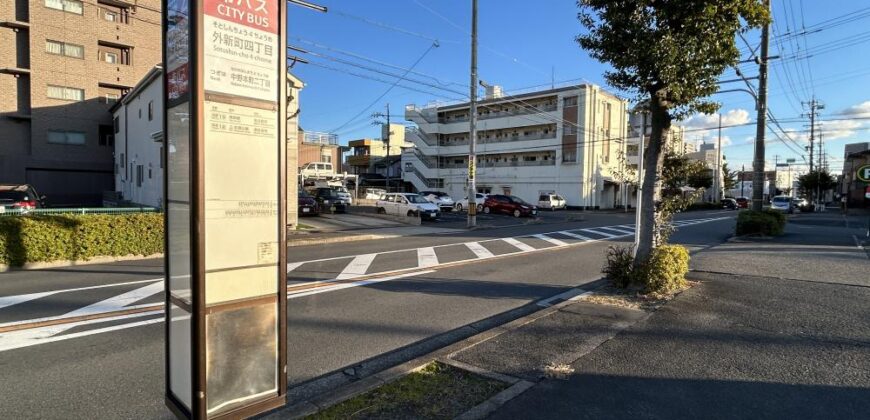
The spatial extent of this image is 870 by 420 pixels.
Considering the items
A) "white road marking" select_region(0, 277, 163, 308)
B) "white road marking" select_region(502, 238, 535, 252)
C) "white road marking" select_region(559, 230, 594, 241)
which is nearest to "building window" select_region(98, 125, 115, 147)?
"white road marking" select_region(0, 277, 163, 308)

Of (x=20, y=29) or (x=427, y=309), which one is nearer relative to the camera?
(x=427, y=309)

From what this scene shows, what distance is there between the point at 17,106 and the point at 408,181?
43542 mm

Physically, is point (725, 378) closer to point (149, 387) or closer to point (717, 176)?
point (149, 387)

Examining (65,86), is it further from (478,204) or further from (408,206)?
(478,204)

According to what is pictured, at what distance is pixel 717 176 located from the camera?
222 feet

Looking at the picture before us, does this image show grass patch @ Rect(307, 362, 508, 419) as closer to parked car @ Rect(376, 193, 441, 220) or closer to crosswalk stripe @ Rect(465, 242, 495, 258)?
crosswalk stripe @ Rect(465, 242, 495, 258)

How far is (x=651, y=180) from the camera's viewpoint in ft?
24.5

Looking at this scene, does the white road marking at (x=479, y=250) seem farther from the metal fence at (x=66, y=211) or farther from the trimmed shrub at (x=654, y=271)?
the metal fence at (x=66, y=211)

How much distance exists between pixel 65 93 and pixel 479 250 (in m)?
33.5

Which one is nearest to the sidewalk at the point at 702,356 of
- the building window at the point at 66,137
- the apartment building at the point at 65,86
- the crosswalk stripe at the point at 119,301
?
the crosswalk stripe at the point at 119,301

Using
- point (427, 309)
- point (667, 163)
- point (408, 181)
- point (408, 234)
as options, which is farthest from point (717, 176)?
point (427, 309)

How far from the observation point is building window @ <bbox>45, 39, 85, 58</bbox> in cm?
3067

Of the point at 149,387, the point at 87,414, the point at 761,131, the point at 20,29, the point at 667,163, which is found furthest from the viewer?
the point at 20,29

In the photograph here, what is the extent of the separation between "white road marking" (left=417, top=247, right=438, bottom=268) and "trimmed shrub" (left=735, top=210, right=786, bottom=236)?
477 inches
